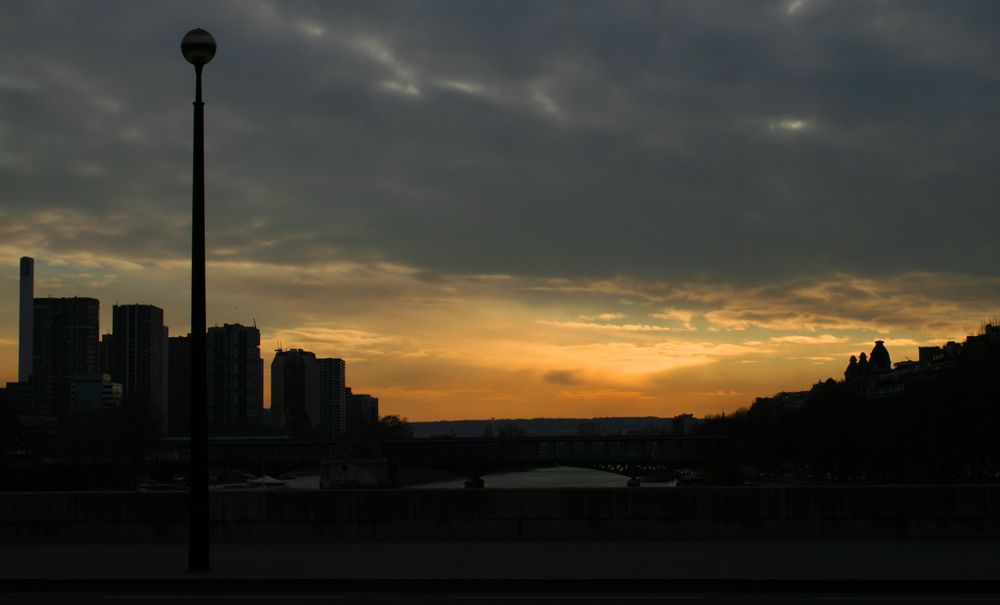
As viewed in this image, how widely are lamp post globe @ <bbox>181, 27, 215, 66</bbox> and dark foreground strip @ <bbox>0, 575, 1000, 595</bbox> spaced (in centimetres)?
862

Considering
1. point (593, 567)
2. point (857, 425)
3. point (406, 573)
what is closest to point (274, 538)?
point (406, 573)

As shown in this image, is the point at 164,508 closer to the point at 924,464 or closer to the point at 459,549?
the point at 459,549

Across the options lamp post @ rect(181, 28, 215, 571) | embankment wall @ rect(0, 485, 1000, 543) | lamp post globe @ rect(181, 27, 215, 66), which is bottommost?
embankment wall @ rect(0, 485, 1000, 543)

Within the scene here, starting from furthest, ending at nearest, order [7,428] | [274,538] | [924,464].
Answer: [7,428]
[924,464]
[274,538]

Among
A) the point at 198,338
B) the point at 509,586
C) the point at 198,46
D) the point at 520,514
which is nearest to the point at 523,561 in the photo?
the point at 509,586

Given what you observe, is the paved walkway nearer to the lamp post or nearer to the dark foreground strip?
the dark foreground strip

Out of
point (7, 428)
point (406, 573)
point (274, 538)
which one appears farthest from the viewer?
point (7, 428)

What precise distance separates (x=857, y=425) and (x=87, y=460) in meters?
128

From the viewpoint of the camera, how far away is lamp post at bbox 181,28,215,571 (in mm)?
18516

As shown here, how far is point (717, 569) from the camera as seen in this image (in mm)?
18766

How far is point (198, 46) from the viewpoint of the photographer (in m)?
18.9

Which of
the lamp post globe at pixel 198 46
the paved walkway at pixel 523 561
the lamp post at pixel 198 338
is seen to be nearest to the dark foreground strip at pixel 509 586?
the paved walkway at pixel 523 561

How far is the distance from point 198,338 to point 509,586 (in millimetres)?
6566

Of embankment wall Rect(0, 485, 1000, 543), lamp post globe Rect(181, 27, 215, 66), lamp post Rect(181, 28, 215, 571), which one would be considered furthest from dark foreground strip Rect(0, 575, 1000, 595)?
lamp post globe Rect(181, 27, 215, 66)
